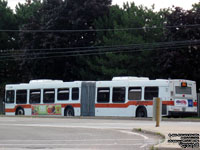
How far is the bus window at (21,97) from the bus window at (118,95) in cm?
941

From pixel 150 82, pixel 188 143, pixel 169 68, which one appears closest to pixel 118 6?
pixel 169 68

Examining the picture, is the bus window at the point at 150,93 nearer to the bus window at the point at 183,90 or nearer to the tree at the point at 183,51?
the bus window at the point at 183,90

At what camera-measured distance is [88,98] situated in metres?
46.5

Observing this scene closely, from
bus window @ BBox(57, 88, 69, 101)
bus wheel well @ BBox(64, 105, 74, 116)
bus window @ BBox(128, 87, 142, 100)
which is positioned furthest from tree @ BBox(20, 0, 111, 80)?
bus window @ BBox(128, 87, 142, 100)

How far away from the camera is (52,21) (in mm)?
67375

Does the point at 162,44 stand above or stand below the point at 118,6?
below

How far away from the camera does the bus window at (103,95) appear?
149ft

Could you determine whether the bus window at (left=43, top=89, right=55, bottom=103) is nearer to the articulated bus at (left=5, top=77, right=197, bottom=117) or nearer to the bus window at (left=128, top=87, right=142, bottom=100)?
the articulated bus at (left=5, top=77, right=197, bottom=117)

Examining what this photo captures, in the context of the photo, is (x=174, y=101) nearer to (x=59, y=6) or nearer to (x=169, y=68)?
(x=169, y=68)

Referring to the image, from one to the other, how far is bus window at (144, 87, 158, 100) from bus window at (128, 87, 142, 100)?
58cm

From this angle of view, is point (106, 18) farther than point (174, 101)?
Yes

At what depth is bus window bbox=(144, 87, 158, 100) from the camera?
1667 inches

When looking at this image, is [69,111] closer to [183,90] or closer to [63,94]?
[63,94]

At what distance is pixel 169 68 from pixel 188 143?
43385mm
